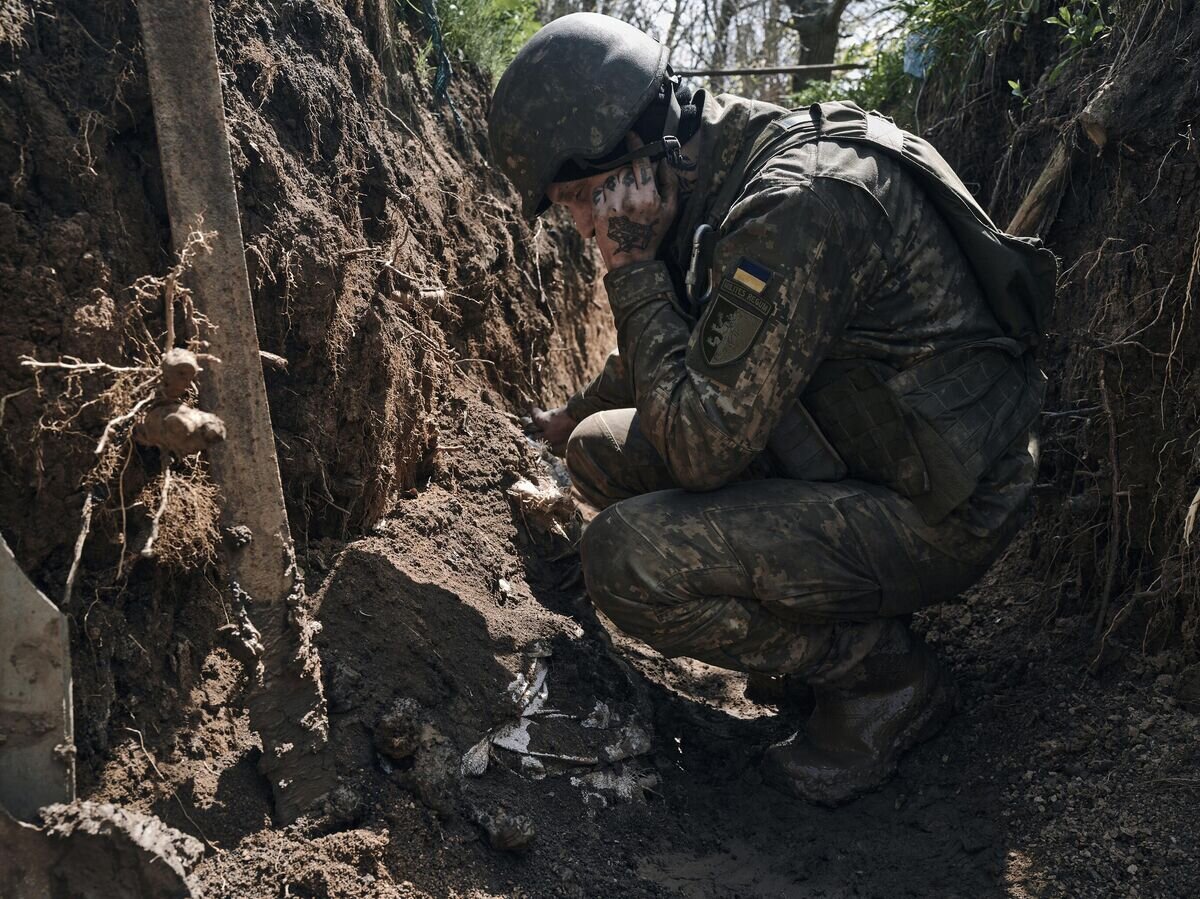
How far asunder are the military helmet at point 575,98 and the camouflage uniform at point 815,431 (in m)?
0.22

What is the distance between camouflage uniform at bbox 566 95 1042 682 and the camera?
252 cm

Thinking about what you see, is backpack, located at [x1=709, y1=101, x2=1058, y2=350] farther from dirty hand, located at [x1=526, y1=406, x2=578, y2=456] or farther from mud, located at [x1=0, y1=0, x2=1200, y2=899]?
dirty hand, located at [x1=526, y1=406, x2=578, y2=456]

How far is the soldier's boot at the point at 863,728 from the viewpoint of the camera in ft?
9.23

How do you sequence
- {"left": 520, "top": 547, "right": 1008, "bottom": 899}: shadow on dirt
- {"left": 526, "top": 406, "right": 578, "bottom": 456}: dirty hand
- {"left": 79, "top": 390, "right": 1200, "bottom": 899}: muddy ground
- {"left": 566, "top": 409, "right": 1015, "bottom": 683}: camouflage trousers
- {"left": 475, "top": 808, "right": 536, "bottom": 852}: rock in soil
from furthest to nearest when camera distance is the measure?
{"left": 526, "top": 406, "right": 578, "bottom": 456}: dirty hand
{"left": 566, "top": 409, "right": 1015, "bottom": 683}: camouflage trousers
{"left": 520, "top": 547, "right": 1008, "bottom": 899}: shadow on dirt
{"left": 475, "top": 808, "right": 536, "bottom": 852}: rock in soil
{"left": 79, "top": 390, "right": 1200, "bottom": 899}: muddy ground

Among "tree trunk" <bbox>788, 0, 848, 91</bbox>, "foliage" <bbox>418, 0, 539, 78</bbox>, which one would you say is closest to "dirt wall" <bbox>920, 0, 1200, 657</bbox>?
"foliage" <bbox>418, 0, 539, 78</bbox>

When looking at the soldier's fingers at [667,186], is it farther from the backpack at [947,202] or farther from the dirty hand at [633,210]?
the backpack at [947,202]

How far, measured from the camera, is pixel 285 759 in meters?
2.30

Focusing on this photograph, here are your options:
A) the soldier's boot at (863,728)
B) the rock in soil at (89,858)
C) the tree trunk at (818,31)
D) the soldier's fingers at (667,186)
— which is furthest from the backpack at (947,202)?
the tree trunk at (818,31)

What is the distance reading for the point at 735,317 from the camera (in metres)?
2.49

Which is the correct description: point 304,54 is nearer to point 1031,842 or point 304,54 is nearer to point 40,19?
point 40,19

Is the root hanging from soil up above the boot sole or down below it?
above

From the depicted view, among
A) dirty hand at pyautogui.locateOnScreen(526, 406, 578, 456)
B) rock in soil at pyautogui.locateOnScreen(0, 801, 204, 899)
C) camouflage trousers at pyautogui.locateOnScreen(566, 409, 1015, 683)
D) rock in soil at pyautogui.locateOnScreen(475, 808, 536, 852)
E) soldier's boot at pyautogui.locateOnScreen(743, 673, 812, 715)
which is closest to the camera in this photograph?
rock in soil at pyautogui.locateOnScreen(0, 801, 204, 899)

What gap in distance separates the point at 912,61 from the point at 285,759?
375cm

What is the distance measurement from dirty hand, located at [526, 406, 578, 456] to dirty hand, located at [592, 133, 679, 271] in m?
0.97
